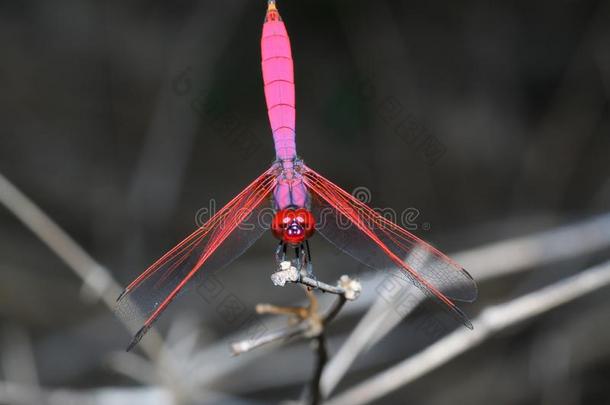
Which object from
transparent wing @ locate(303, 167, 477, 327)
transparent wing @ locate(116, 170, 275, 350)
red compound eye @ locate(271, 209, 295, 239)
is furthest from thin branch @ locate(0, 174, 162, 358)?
transparent wing @ locate(303, 167, 477, 327)

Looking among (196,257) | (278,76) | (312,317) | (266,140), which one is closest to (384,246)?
(312,317)

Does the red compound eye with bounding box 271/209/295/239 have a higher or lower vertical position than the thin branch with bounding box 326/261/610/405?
higher

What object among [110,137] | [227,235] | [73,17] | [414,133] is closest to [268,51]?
[227,235]

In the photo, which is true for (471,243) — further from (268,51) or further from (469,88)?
(268,51)

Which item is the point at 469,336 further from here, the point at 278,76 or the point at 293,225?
the point at 278,76

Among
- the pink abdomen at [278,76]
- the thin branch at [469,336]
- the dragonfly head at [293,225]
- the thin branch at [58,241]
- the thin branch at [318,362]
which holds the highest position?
the pink abdomen at [278,76]

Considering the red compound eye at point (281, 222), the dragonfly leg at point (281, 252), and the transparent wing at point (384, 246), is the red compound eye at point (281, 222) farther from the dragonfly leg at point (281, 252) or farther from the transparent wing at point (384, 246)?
the transparent wing at point (384, 246)

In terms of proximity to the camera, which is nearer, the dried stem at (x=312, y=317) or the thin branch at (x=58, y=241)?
the dried stem at (x=312, y=317)

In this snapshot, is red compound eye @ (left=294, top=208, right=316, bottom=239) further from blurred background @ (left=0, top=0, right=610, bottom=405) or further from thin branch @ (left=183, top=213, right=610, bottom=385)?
blurred background @ (left=0, top=0, right=610, bottom=405)

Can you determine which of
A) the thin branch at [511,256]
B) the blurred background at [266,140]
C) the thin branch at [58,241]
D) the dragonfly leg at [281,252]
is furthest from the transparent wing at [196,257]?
the blurred background at [266,140]
